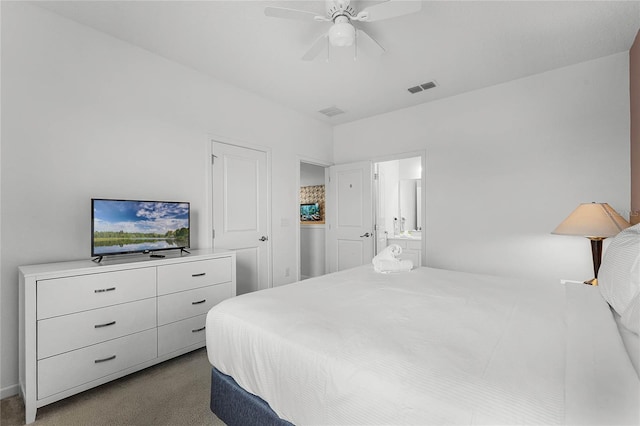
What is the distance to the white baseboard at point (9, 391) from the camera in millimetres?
2041

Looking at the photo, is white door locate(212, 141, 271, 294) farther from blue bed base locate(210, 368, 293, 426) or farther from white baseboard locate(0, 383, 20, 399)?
blue bed base locate(210, 368, 293, 426)

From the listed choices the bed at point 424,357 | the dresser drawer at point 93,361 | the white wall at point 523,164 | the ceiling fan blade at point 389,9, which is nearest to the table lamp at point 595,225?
the white wall at point 523,164

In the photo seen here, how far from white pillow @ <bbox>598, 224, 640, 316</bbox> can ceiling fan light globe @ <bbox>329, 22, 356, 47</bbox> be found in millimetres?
1918

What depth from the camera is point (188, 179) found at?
123 inches

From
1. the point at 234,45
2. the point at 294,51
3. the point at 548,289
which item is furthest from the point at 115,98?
the point at 548,289

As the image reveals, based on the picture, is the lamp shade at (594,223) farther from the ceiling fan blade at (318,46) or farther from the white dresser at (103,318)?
the white dresser at (103,318)

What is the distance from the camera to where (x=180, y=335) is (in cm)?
254

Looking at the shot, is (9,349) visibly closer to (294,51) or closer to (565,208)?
(294,51)

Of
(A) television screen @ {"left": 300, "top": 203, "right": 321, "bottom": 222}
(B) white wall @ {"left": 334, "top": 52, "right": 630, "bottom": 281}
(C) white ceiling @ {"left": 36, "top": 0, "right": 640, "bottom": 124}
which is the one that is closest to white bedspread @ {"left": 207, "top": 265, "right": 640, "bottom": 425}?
(B) white wall @ {"left": 334, "top": 52, "right": 630, "bottom": 281}

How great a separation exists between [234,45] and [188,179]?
1377mm

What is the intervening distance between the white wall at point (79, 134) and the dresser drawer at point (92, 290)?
1.59ft

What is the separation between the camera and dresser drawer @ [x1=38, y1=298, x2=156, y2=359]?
1.88m

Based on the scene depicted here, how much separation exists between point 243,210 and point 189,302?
1376mm

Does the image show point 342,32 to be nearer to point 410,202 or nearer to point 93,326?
point 93,326
